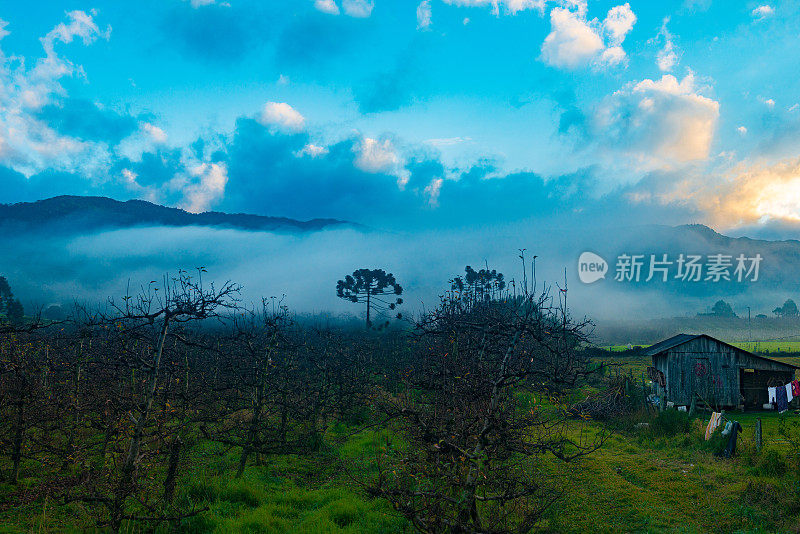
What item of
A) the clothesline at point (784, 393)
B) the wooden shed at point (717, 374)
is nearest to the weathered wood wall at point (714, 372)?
the wooden shed at point (717, 374)

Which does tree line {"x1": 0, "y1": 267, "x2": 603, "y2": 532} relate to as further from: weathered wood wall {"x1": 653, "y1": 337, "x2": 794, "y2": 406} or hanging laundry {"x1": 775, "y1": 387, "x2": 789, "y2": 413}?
hanging laundry {"x1": 775, "y1": 387, "x2": 789, "y2": 413}

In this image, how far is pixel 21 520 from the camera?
406 inches

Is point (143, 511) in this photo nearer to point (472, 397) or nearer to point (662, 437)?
point (472, 397)

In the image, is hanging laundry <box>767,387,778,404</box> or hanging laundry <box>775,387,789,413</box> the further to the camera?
hanging laundry <box>767,387,778,404</box>

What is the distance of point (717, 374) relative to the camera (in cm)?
2700

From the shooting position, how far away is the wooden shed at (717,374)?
2684 centimetres

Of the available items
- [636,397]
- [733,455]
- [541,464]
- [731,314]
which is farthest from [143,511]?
[731,314]

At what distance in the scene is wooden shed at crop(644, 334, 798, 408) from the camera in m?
26.8

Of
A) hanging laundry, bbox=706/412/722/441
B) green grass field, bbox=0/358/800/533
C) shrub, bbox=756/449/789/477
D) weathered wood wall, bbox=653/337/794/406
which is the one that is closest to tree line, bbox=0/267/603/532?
green grass field, bbox=0/358/800/533

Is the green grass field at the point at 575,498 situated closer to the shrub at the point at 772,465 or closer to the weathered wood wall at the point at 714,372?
the shrub at the point at 772,465

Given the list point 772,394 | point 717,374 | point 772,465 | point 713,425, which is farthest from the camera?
point 717,374

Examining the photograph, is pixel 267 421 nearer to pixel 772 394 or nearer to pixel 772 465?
pixel 772 465

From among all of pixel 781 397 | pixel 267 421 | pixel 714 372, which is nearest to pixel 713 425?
pixel 714 372

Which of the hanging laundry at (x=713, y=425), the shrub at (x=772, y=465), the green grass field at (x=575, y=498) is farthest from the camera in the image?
the hanging laundry at (x=713, y=425)
